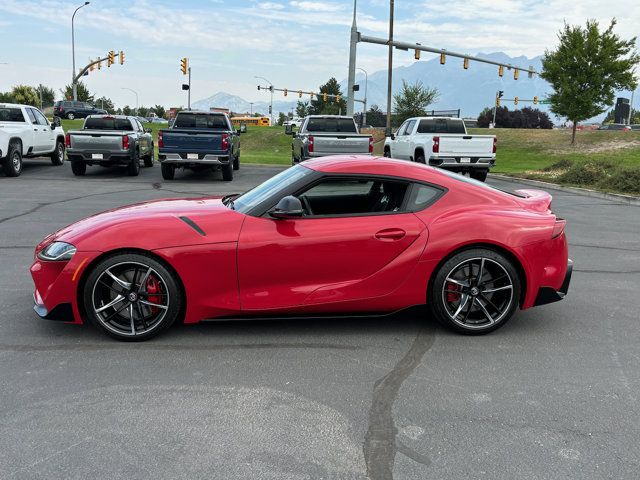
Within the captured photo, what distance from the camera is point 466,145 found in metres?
16.7

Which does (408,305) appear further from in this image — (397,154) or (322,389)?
(397,154)

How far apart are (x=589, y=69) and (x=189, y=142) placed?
23428 millimetres

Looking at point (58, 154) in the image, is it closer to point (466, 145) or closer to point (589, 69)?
point (466, 145)

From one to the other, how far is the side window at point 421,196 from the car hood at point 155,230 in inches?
52.4

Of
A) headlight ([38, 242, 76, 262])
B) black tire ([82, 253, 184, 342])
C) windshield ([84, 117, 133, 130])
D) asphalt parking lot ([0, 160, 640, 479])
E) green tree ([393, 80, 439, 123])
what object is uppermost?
green tree ([393, 80, 439, 123])

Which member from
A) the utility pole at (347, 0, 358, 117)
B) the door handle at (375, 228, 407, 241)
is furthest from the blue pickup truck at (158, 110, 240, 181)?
the utility pole at (347, 0, 358, 117)

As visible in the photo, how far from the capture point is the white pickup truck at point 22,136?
1612 centimetres

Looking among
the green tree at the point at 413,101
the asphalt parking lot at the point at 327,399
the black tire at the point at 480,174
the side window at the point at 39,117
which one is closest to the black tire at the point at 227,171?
the side window at the point at 39,117

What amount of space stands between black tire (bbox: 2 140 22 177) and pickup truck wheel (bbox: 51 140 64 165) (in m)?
3.24

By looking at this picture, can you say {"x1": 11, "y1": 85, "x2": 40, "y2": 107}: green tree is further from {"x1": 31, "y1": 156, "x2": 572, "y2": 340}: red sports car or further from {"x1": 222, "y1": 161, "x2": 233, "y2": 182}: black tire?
{"x1": 31, "y1": 156, "x2": 572, "y2": 340}: red sports car

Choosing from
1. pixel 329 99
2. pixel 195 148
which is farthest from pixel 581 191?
pixel 329 99

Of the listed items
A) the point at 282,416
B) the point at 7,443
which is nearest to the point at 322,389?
the point at 282,416

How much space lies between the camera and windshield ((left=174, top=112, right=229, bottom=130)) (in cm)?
1767

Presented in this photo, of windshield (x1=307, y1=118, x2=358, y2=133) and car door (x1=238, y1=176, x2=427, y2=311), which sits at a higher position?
windshield (x1=307, y1=118, x2=358, y2=133)
